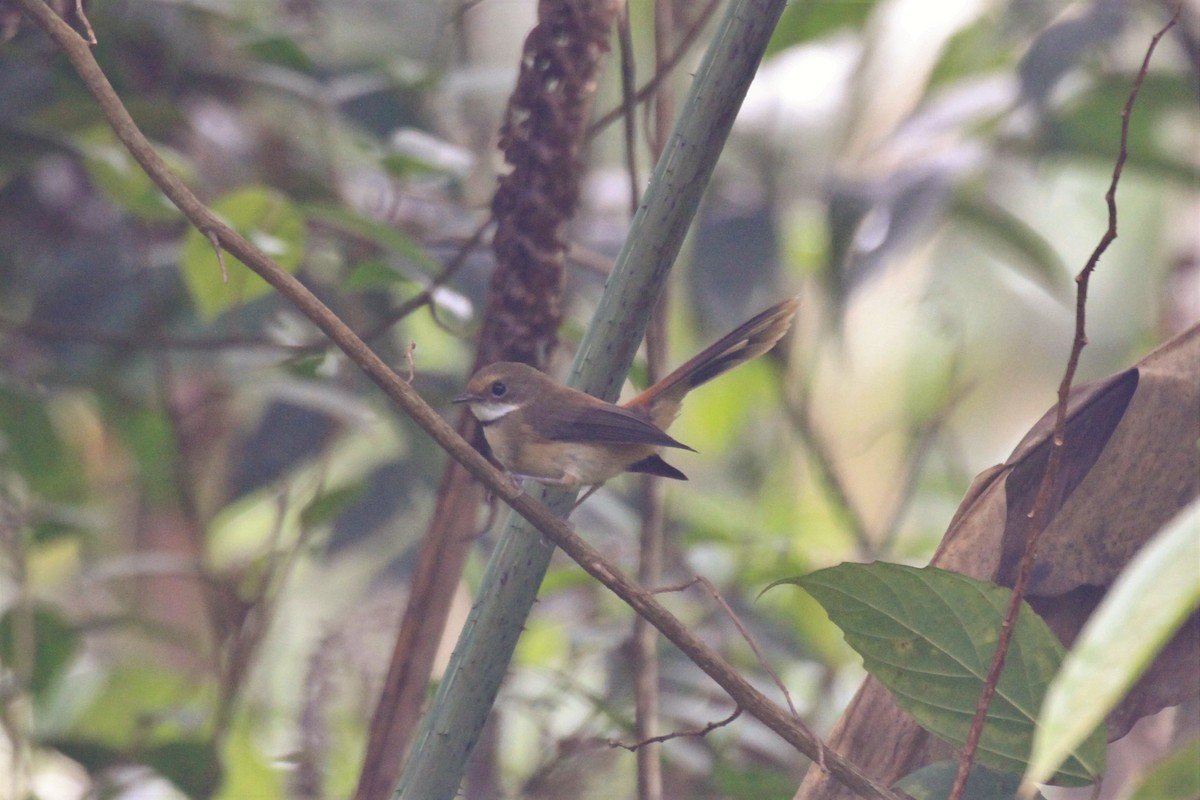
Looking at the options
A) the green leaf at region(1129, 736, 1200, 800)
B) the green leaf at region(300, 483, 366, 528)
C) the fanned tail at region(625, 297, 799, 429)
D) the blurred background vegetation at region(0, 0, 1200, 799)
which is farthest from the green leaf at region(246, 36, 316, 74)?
the green leaf at region(1129, 736, 1200, 800)

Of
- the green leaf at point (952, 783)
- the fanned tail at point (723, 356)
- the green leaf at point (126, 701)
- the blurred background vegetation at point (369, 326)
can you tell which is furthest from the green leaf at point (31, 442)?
the green leaf at point (952, 783)

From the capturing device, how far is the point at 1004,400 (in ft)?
24.6

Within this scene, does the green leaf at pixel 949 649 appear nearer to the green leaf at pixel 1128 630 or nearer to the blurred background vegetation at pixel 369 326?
the green leaf at pixel 1128 630

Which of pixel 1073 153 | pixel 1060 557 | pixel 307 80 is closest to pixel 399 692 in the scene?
pixel 1060 557

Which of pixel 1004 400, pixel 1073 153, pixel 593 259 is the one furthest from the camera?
pixel 1004 400

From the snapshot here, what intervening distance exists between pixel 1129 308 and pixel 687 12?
399 cm

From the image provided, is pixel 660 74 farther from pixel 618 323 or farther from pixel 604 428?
pixel 618 323

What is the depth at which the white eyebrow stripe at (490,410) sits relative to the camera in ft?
6.06

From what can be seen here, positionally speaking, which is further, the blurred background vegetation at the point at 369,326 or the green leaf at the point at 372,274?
the blurred background vegetation at the point at 369,326

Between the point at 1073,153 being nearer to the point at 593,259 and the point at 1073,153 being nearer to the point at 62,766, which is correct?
the point at 593,259

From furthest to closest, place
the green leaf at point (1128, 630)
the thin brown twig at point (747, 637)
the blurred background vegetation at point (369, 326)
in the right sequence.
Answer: the blurred background vegetation at point (369, 326)
the thin brown twig at point (747, 637)
the green leaf at point (1128, 630)

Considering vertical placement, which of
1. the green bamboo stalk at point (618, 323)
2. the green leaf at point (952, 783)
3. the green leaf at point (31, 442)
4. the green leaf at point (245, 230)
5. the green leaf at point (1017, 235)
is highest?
the green leaf at point (1017, 235)

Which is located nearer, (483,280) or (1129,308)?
(483,280)

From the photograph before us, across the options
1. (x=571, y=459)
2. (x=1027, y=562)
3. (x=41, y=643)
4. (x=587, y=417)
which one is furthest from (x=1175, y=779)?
(x=41, y=643)
